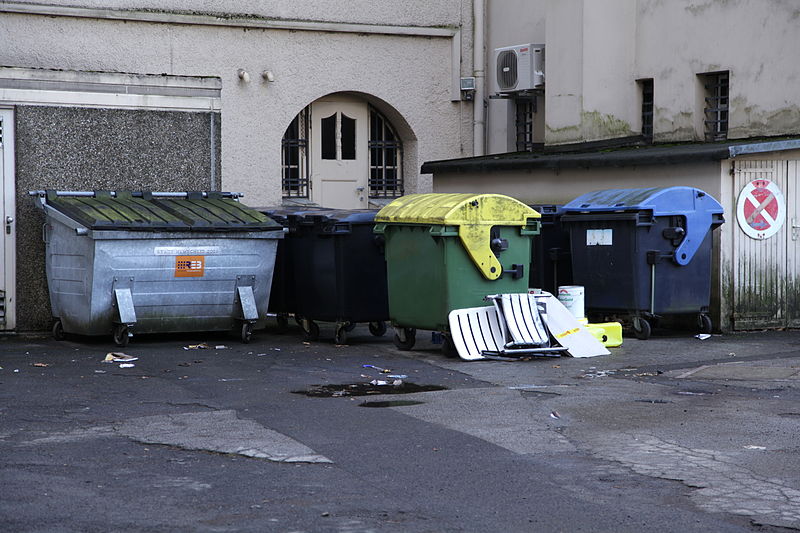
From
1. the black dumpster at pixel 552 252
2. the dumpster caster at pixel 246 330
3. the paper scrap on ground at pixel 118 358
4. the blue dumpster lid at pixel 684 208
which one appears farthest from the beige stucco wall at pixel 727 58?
the paper scrap on ground at pixel 118 358

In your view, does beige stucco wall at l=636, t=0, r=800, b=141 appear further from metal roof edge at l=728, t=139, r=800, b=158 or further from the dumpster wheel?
the dumpster wheel

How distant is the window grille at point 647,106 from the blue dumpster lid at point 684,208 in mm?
3898

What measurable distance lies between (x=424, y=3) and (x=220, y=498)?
12.8m

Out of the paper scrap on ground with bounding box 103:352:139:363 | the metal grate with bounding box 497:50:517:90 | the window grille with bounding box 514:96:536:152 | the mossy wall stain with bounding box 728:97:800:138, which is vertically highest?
the metal grate with bounding box 497:50:517:90

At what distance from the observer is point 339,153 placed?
57.1ft

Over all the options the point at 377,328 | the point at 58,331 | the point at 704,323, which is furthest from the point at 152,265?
the point at 704,323

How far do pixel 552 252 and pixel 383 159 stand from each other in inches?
215

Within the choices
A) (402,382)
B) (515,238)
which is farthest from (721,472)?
(515,238)

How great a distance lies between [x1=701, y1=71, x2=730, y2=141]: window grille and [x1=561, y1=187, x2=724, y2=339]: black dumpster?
10.6 feet

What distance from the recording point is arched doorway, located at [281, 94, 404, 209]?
1711cm

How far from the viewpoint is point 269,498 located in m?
5.52

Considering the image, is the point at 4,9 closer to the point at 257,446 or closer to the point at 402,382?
the point at 402,382

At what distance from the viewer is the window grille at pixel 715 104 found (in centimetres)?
1498

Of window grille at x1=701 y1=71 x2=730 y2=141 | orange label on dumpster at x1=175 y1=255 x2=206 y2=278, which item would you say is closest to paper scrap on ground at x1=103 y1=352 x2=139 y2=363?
orange label on dumpster at x1=175 y1=255 x2=206 y2=278
